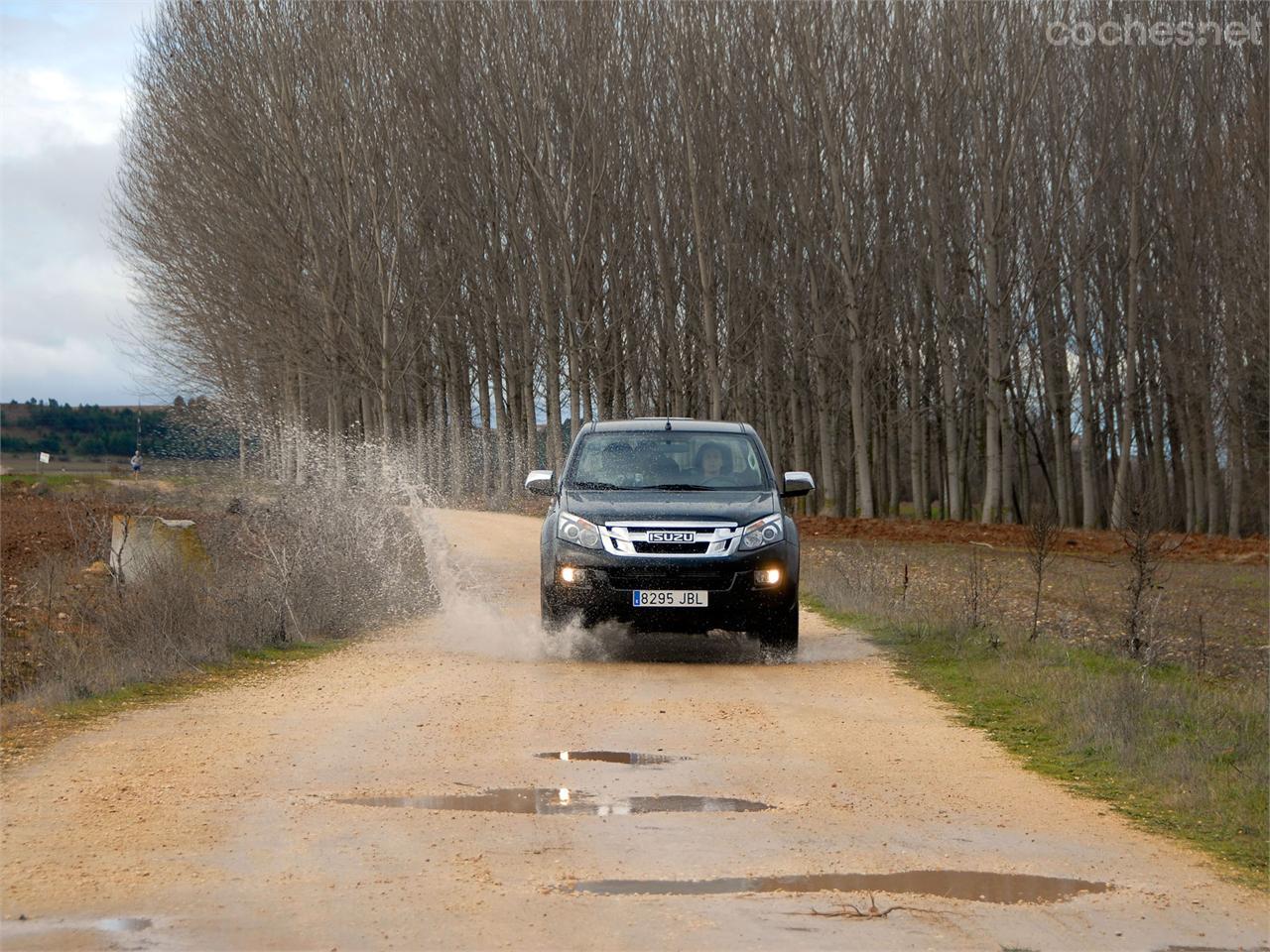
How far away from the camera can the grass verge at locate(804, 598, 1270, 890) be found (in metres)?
8.17

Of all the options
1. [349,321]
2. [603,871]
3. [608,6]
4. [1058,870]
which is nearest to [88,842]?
[603,871]

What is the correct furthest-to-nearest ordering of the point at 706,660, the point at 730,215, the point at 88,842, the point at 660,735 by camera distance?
the point at 730,215 < the point at 706,660 < the point at 660,735 < the point at 88,842

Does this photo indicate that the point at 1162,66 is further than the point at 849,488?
No

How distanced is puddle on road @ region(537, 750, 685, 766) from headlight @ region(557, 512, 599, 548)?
4506 mm

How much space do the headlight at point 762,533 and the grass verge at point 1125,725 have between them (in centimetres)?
162

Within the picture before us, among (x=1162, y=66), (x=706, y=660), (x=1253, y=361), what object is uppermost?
(x=1162, y=66)

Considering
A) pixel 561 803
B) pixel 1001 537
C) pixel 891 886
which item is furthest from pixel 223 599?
pixel 1001 537

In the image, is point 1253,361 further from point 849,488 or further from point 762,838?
point 762,838

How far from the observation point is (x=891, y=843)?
7.20 metres

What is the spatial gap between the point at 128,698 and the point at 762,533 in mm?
5254

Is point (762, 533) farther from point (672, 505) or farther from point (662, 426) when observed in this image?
point (662, 426)

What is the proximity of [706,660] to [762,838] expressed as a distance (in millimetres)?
7579

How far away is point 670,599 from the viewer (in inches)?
539

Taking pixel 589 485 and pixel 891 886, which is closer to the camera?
pixel 891 886
